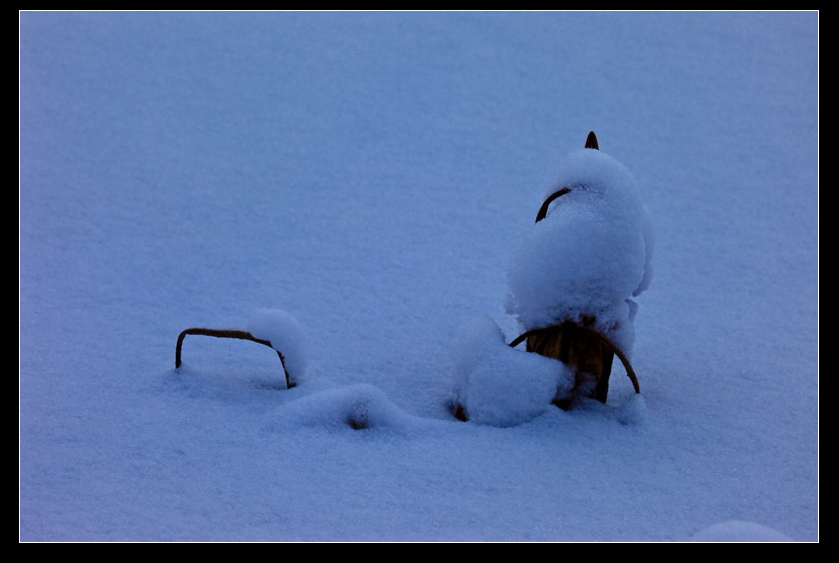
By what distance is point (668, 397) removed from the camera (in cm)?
251

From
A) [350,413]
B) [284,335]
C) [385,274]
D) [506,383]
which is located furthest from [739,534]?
[385,274]

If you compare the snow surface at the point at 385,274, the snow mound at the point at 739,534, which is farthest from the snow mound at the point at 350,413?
the snow mound at the point at 739,534

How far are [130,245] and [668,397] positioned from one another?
2307mm

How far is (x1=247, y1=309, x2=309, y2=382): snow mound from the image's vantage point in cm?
237

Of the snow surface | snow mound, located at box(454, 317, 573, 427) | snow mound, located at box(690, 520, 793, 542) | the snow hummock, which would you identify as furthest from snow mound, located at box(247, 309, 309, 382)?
snow mound, located at box(690, 520, 793, 542)

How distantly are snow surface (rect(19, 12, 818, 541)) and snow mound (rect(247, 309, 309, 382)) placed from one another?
0.10 metres

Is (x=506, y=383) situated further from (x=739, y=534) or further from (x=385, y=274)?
(x=385, y=274)

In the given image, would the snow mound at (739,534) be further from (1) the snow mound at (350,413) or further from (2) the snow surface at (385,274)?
(1) the snow mound at (350,413)

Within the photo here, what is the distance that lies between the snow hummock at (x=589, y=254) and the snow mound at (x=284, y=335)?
2.07 feet

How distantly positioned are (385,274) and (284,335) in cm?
113

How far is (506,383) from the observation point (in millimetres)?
2199

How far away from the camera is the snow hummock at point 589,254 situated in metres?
2.22

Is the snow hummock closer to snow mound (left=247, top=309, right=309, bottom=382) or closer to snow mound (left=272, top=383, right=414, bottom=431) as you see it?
snow mound (left=272, top=383, right=414, bottom=431)

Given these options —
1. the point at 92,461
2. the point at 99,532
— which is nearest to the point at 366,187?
the point at 92,461
